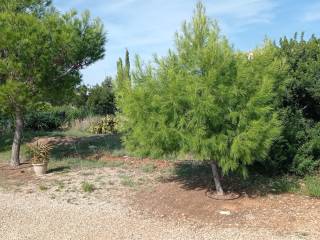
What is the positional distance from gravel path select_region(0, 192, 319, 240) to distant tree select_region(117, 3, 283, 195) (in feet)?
3.87

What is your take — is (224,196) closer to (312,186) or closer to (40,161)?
(312,186)

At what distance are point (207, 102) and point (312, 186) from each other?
2.63 metres

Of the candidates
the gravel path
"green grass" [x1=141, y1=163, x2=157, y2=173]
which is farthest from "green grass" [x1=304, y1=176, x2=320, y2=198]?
"green grass" [x1=141, y1=163, x2=157, y2=173]

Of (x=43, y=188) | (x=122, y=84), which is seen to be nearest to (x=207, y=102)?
(x=122, y=84)

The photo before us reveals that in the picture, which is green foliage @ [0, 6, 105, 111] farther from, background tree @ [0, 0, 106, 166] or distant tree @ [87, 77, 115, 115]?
distant tree @ [87, 77, 115, 115]

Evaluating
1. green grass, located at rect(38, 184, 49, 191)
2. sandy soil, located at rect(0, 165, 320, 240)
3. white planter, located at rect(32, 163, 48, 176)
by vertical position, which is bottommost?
sandy soil, located at rect(0, 165, 320, 240)

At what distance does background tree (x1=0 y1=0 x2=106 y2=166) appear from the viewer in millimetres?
9930

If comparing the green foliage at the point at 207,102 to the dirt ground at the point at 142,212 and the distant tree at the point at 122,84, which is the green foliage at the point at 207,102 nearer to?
the distant tree at the point at 122,84

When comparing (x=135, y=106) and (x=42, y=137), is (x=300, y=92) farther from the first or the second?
(x=42, y=137)

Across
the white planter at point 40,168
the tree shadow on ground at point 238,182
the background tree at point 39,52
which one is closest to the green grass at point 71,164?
the white planter at point 40,168

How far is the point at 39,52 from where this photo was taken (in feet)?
33.3

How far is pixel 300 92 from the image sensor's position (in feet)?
30.8

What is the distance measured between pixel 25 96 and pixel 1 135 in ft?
24.1

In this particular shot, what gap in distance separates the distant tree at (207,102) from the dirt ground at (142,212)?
0.82m
